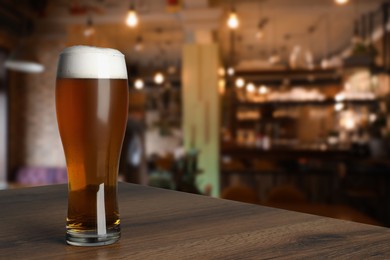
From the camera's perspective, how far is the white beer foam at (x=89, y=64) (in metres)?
0.61

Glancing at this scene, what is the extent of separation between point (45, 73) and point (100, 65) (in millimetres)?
9542

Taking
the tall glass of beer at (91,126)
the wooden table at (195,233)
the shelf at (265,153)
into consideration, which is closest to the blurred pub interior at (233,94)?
the shelf at (265,153)

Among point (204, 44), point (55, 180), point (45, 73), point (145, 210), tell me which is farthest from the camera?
point (45, 73)

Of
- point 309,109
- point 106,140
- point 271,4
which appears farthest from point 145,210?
point 309,109

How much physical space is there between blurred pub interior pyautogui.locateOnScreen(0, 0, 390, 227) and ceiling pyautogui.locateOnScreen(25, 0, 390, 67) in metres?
0.03

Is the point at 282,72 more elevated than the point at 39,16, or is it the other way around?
the point at 39,16

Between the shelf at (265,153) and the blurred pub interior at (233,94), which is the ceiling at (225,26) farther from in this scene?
the shelf at (265,153)

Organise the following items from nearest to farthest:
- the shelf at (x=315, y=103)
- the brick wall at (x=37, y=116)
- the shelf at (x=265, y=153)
Answer: the shelf at (x=265, y=153), the shelf at (x=315, y=103), the brick wall at (x=37, y=116)

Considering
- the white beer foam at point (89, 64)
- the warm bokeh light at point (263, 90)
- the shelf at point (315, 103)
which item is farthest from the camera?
the warm bokeh light at point (263, 90)

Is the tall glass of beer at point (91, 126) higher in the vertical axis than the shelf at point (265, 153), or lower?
higher

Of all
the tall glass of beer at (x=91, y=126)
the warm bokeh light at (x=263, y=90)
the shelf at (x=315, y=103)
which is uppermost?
the warm bokeh light at (x=263, y=90)

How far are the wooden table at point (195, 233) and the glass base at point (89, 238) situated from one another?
1cm

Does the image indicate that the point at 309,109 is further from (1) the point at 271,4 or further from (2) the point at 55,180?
(2) the point at 55,180

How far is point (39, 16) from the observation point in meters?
8.19
